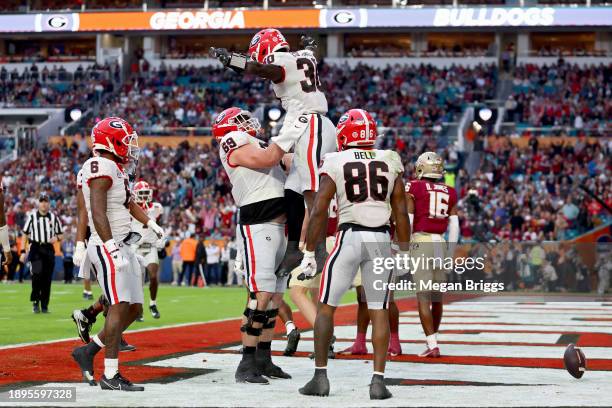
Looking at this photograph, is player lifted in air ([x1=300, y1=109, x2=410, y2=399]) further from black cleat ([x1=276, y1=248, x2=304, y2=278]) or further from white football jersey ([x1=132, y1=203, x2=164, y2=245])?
white football jersey ([x1=132, y1=203, x2=164, y2=245])

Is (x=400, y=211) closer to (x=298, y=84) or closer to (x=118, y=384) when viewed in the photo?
(x=298, y=84)

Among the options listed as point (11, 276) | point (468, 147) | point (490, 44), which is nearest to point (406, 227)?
point (11, 276)

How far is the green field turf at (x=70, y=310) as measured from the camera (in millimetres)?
12188

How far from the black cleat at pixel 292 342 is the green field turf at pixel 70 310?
3.09 meters

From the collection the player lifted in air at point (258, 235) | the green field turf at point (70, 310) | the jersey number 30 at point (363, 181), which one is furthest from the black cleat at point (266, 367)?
the green field turf at point (70, 310)

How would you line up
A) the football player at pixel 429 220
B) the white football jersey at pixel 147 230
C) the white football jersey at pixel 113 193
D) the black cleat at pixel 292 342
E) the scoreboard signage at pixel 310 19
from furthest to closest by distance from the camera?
the scoreboard signage at pixel 310 19 → the white football jersey at pixel 147 230 → the football player at pixel 429 220 → the black cleat at pixel 292 342 → the white football jersey at pixel 113 193

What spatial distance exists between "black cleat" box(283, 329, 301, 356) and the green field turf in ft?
10.1

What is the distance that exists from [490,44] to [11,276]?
22.4 meters

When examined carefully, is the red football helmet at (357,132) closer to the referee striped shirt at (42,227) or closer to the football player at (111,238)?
the football player at (111,238)

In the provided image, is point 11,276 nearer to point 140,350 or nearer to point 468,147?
point 468,147

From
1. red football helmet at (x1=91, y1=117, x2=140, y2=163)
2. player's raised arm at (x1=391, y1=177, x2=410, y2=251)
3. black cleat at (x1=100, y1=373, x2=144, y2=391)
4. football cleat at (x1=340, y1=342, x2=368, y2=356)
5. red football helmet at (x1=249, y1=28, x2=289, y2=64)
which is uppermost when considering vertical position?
red football helmet at (x1=249, y1=28, x2=289, y2=64)

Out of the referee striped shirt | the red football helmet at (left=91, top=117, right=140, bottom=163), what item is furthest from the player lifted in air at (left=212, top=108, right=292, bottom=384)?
the referee striped shirt

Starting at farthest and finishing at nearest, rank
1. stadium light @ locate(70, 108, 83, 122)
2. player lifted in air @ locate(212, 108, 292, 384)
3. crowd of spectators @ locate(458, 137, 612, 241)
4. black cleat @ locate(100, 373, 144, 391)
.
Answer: stadium light @ locate(70, 108, 83, 122) → crowd of spectators @ locate(458, 137, 612, 241) → player lifted in air @ locate(212, 108, 292, 384) → black cleat @ locate(100, 373, 144, 391)

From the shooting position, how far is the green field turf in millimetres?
12188
